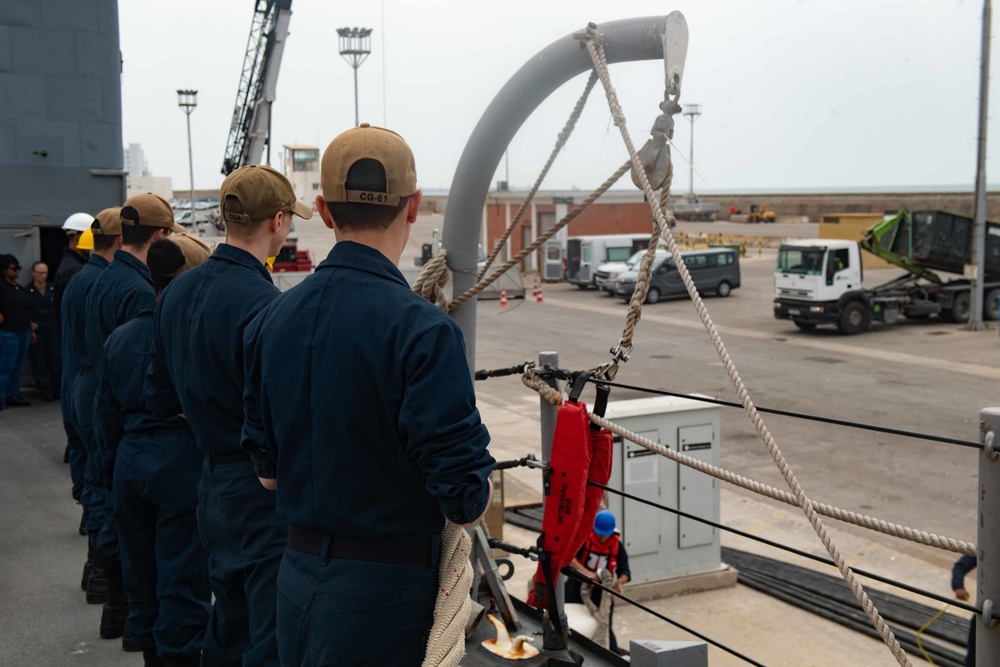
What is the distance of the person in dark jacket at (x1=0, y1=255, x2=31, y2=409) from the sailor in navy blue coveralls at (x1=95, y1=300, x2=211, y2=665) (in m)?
6.96

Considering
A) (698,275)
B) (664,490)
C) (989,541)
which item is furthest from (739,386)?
(698,275)

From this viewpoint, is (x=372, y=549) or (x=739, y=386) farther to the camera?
(x=739, y=386)

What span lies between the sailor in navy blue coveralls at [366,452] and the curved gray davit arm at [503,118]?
54.2 inches

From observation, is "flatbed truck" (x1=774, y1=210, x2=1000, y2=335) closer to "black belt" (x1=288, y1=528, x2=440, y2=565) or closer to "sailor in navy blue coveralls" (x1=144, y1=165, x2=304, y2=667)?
"sailor in navy blue coveralls" (x1=144, y1=165, x2=304, y2=667)

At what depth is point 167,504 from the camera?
13.8ft

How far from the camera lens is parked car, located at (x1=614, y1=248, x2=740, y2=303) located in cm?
3303

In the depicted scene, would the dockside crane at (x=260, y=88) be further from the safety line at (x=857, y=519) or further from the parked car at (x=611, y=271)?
the safety line at (x=857, y=519)

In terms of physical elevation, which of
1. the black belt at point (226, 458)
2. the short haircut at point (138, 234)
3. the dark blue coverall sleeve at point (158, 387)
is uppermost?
the short haircut at point (138, 234)

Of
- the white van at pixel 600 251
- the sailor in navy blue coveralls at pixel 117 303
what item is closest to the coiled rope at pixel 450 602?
the sailor in navy blue coveralls at pixel 117 303

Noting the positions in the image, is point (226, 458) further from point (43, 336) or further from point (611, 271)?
point (611, 271)

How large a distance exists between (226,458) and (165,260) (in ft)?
4.61

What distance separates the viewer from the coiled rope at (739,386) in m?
2.47

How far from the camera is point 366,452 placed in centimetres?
238

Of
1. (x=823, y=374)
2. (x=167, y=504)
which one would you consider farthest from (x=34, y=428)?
(x=823, y=374)
